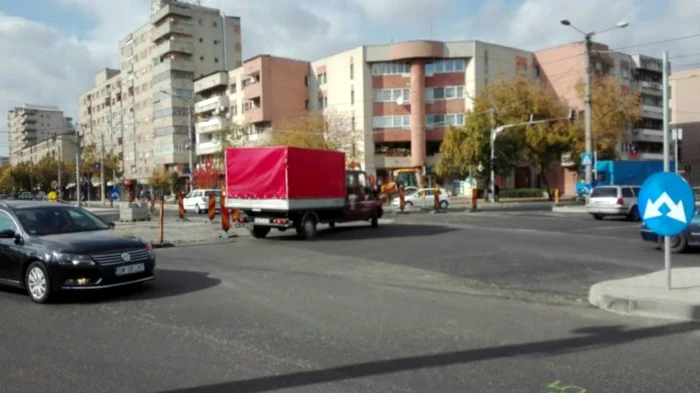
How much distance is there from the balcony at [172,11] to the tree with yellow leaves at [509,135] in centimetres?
5283

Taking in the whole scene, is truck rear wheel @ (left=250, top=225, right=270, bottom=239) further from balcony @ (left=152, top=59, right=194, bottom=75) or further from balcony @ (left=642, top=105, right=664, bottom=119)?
balcony @ (left=642, top=105, right=664, bottom=119)

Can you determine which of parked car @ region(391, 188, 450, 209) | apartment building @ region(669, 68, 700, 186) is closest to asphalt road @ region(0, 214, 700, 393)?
parked car @ region(391, 188, 450, 209)

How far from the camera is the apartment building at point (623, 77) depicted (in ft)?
225

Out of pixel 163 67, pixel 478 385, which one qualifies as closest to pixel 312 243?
pixel 478 385

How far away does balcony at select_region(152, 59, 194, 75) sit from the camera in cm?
8975

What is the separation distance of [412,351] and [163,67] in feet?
301

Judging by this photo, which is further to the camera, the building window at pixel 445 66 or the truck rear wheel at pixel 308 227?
the building window at pixel 445 66

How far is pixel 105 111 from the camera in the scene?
11775 centimetres

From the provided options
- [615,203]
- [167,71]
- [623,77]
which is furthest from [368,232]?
[167,71]

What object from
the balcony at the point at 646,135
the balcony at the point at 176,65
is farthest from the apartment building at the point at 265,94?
the balcony at the point at 646,135

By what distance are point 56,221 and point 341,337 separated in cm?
569

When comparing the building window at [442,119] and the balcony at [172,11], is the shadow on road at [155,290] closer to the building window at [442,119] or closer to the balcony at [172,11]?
the building window at [442,119]

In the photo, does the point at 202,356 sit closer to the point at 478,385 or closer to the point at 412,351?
the point at 412,351

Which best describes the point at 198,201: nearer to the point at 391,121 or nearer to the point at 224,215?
the point at 224,215
